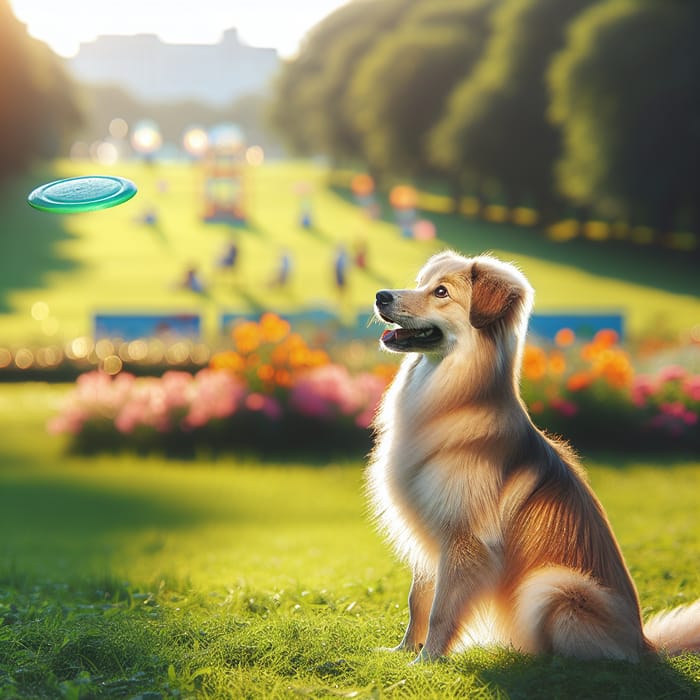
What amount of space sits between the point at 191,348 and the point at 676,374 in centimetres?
792

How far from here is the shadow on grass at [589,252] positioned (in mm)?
35844

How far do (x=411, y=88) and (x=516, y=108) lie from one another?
698 cm

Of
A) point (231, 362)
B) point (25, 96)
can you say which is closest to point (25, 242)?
point (25, 96)

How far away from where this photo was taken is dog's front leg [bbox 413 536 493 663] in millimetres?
3930

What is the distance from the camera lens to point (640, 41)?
31688 mm

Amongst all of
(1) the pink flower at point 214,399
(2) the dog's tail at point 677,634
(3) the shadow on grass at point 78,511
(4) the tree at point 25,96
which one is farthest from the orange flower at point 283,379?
(4) the tree at point 25,96

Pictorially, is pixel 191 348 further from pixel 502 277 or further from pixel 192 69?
pixel 192 69

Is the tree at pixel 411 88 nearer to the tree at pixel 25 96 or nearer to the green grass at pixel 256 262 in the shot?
the green grass at pixel 256 262

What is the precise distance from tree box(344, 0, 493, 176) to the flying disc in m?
40.9

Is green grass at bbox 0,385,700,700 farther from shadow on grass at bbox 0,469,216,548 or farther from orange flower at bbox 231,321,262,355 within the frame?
orange flower at bbox 231,321,262,355

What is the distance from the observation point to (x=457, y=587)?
155 inches

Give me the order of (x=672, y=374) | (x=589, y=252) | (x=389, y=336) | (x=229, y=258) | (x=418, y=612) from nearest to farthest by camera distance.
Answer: (x=389, y=336) → (x=418, y=612) → (x=672, y=374) → (x=229, y=258) → (x=589, y=252)

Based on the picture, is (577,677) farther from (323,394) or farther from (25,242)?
(25,242)

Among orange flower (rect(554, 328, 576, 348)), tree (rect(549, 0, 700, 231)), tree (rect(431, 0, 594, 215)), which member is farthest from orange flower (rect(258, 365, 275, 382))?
tree (rect(431, 0, 594, 215))
